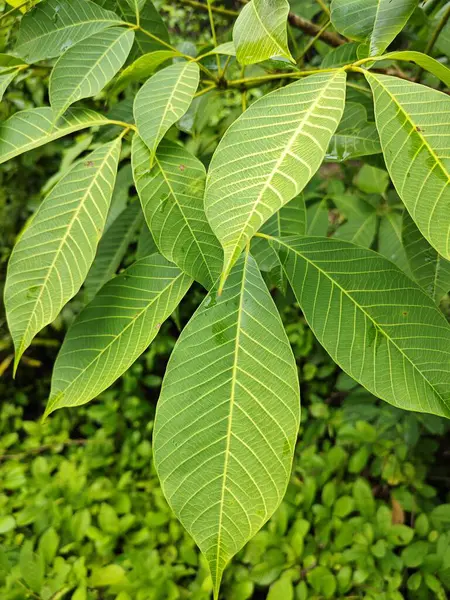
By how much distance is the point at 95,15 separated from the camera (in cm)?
53

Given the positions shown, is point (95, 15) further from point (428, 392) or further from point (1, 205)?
point (1, 205)

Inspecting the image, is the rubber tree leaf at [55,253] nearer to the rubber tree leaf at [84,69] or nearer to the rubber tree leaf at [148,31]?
the rubber tree leaf at [84,69]

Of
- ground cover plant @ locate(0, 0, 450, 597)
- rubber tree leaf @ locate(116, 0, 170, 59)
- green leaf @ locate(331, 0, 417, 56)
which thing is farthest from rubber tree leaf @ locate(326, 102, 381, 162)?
rubber tree leaf @ locate(116, 0, 170, 59)

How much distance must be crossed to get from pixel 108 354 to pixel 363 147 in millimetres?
376

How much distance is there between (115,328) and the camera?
449 millimetres

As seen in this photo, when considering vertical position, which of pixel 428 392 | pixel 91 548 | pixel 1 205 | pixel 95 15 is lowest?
pixel 91 548

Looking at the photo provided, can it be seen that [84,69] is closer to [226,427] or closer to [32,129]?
[32,129]

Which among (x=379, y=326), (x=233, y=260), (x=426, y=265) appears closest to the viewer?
(x=233, y=260)

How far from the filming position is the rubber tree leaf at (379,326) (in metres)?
0.40

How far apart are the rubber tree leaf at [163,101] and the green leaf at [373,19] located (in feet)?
0.47

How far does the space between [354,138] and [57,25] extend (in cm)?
36

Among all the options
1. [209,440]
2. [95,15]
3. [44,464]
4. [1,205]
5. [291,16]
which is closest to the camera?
[209,440]

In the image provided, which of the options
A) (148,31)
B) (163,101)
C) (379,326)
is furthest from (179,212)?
(148,31)

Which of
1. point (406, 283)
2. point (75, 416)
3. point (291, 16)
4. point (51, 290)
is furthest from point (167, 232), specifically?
point (75, 416)
